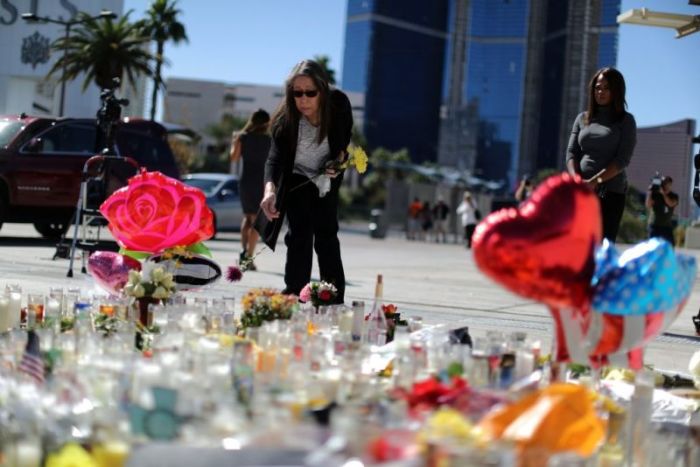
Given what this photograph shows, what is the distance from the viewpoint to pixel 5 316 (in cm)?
496

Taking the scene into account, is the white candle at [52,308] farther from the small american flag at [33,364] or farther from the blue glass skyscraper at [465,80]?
the blue glass skyscraper at [465,80]

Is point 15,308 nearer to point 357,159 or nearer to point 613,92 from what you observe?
point 357,159

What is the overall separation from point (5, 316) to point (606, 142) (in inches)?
156

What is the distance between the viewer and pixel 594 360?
3.96m

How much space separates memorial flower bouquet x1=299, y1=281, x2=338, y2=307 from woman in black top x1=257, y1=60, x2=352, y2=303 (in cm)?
67

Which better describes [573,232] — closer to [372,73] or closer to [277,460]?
[277,460]

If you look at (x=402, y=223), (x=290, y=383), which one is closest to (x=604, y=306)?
(x=290, y=383)

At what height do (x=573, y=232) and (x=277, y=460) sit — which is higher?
(x=573, y=232)

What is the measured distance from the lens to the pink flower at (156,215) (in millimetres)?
6047

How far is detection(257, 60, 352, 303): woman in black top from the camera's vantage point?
6.64 m

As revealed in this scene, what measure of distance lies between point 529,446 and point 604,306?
4.04ft

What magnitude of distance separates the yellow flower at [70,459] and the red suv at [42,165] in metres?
11.2

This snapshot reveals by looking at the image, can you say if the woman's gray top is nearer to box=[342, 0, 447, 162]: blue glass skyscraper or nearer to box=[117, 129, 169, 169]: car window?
box=[117, 129, 169, 169]: car window

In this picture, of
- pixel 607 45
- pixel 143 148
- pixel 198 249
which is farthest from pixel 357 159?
pixel 607 45
